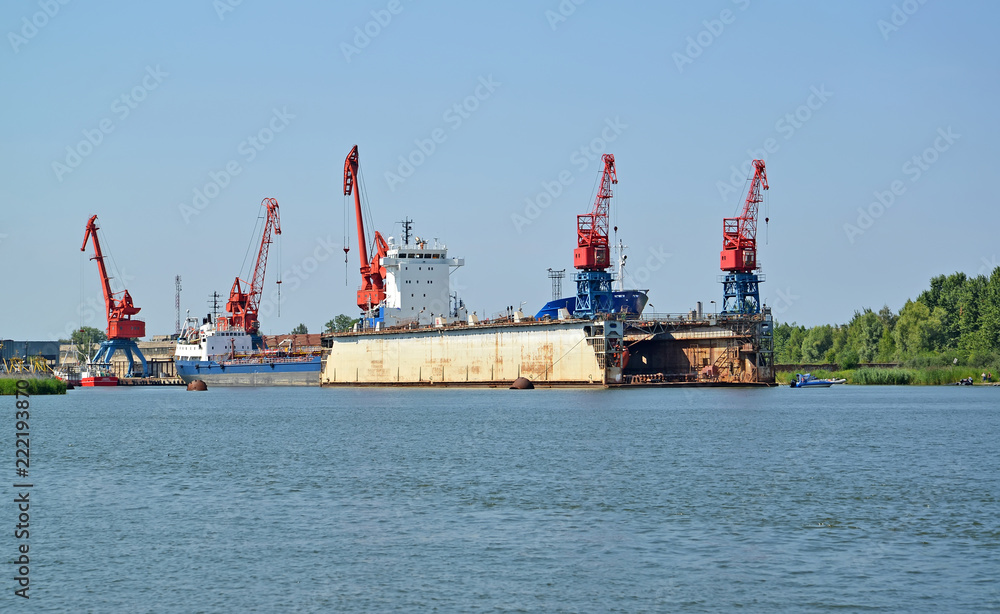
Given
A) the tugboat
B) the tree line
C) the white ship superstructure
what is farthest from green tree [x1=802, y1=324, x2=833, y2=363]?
the tugboat

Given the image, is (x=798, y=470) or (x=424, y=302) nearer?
(x=798, y=470)

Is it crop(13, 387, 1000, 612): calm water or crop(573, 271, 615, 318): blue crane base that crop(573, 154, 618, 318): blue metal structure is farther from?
crop(13, 387, 1000, 612): calm water

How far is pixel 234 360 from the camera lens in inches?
5108

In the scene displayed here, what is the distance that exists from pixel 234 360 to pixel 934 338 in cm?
8079

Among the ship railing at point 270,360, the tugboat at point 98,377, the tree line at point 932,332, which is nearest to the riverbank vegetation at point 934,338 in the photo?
the tree line at point 932,332

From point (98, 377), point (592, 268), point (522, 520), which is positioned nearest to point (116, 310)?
point (98, 377)

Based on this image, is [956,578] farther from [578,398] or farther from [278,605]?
[578,398]

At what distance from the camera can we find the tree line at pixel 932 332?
107 meters

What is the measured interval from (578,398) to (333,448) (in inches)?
1389

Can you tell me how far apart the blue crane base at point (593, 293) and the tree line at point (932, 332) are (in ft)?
124

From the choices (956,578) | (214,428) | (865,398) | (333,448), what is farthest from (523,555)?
(865,398)

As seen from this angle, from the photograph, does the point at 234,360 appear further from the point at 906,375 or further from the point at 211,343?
the point at 906,375

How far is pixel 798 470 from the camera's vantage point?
3341cm

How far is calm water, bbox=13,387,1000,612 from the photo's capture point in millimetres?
18453
